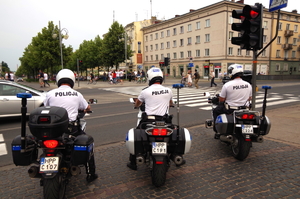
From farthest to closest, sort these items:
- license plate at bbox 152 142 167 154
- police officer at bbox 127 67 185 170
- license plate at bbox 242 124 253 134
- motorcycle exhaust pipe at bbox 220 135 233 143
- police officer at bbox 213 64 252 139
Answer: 1. police officer at bbox 213 64 252 139
2. motorcycle exhaust pipe at bbox 220 135 233 143
3. license plate at bbox 242 124 253 134
4. police officer at bbox 127 67 185 170
5. license plate at bbox 152 142 167 154

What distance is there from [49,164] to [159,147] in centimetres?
140

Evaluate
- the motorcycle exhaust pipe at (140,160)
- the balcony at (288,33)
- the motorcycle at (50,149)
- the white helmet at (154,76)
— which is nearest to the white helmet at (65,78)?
the motorcycle at (50,149)

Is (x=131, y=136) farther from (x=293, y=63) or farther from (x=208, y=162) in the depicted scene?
(x=293, y=63)

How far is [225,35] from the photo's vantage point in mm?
43062

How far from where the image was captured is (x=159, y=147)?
332cm

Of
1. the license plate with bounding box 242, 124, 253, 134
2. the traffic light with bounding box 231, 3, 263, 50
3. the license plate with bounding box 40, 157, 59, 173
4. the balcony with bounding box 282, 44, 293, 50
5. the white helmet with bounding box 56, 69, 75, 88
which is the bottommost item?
the license plate with bounding box 40, 157, 59, 173

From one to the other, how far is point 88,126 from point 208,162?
4.50m

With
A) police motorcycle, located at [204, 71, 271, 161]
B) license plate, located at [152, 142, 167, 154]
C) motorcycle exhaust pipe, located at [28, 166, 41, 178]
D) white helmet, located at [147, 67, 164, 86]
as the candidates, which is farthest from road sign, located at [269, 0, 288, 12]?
motorcycle exhaust pipe, located at [28, 166, 41, 178]

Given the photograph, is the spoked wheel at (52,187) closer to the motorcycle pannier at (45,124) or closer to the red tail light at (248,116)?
the motorcycle pannier at (45,124)

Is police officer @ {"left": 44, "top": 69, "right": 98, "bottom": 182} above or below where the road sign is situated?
below

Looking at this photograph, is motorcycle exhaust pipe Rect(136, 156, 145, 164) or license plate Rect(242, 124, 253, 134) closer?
motorcycle exhaust pipe Rect(136, 156, 145, 164)

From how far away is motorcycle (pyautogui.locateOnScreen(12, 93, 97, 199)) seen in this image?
2.77 metres

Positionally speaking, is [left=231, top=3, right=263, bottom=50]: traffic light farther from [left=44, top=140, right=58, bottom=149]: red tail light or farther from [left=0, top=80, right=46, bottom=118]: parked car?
[left=0, top=80, right=46, bottom=118]: parked car

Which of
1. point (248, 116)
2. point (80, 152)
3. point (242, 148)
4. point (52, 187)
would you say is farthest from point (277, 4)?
point (52, 187)
